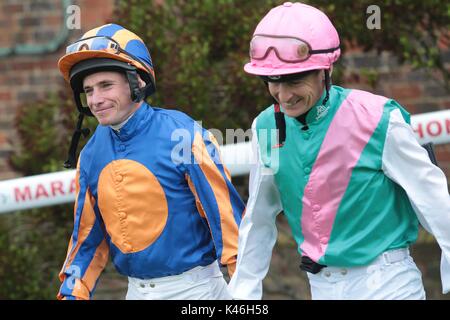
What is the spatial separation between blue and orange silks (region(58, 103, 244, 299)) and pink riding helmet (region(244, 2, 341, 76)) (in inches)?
24.5

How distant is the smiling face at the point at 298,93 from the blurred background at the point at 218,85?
2.02 meters

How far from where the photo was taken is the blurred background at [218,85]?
6281mm

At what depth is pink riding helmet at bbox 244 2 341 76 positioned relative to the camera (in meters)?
3.88

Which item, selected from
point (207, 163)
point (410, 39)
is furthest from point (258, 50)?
point (410, 39)

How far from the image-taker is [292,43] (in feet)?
12.8

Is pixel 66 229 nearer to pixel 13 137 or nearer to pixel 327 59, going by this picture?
pixel 13 137

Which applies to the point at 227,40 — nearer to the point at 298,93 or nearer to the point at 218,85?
the point at 218,85

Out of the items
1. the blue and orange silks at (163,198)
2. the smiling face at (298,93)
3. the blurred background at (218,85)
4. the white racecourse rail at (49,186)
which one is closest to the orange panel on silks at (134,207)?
the blue and orange silks at (163,198)

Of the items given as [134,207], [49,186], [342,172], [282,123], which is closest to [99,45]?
[134,207]

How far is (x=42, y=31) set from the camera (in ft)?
24.7

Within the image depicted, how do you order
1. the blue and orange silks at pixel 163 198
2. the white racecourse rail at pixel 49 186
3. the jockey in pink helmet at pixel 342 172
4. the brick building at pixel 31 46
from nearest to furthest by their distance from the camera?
the jockey in pink helmet at pixel 342 172 < the blue and orange silks at pixel 163 198 < the white racecourse rail at pixel 49 186 < the brick building at pixel 31 46

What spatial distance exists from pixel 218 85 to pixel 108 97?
2065mm

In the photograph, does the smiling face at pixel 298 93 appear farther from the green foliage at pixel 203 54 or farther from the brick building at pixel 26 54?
the brick building at pixel 26 54
